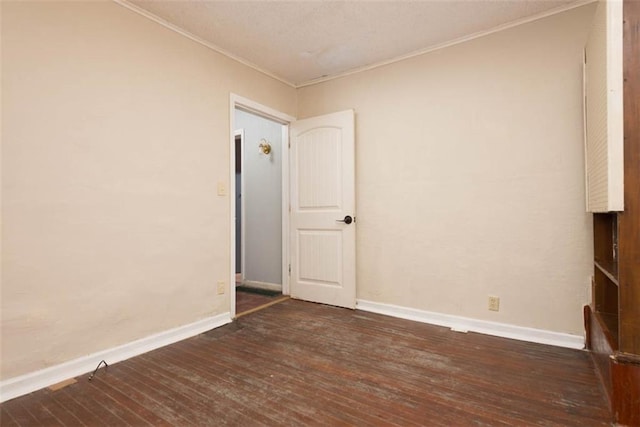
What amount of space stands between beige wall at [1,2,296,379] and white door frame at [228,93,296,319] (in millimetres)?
81

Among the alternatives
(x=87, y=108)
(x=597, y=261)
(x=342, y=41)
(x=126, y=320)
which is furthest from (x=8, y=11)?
(x=597, y=261)

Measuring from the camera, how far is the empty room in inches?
64.7

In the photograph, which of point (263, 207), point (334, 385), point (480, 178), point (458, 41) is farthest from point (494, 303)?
point (263, 207)

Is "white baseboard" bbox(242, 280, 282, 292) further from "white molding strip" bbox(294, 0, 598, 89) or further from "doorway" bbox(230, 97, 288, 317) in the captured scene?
"white molding strip" bbox(294, 0, 598, 89)

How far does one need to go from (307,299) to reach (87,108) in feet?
8.39

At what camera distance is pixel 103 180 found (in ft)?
6.88

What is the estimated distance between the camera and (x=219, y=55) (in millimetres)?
2844

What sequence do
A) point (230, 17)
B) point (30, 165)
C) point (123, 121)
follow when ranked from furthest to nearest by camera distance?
point (230, 17) < point (123, 121) < point (30, 165)

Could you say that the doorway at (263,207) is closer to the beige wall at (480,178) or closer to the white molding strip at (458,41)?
the white molding strip at (458,41)

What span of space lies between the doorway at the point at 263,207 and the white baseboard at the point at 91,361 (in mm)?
1011

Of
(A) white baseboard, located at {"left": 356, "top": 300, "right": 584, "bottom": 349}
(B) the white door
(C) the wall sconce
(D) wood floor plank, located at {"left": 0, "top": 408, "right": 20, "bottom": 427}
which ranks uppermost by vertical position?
(C) the wall sconce

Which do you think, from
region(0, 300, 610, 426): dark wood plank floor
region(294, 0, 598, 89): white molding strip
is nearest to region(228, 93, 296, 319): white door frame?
region(294, 0, 598, 89): white molding strip

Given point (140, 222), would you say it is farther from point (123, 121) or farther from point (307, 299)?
point (307, 299)

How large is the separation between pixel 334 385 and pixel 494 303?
154cm
